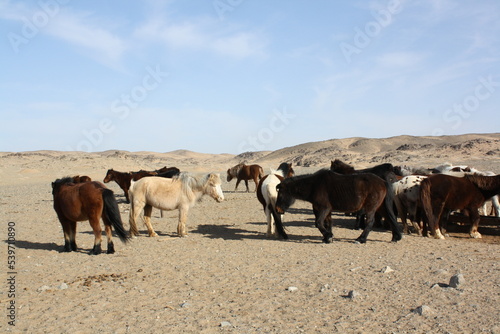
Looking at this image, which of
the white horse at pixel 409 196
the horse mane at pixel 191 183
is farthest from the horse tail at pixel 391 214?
the horse mane at pixel 191 183

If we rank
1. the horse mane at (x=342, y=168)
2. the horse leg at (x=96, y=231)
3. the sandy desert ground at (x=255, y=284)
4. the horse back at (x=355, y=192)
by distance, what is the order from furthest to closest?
1. the horse mane at (x=342, y=168)
2. the horse back at (x=355, y=192)
3. the horse leg at (x=96, y=231)
4. the sandy desert ground at (x=255, y=284)

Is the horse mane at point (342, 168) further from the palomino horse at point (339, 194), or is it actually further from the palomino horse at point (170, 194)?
the palomino horse at point (170, 194)

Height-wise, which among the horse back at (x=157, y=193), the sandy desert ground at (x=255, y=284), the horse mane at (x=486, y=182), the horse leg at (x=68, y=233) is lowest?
the sandy desert ground at (x=255, y=284)

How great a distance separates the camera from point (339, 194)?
9.70 meters

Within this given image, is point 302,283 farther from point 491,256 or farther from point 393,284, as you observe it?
point 491,256

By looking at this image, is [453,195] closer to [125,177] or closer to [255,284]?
[255,284]

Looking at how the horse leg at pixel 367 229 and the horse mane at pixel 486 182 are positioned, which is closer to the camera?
the horse leg at pixel 367 229

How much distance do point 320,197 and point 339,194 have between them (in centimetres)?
46

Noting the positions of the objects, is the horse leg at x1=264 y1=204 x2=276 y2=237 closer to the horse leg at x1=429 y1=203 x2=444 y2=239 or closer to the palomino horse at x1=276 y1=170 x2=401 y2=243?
the palomino horse at x1=276 y1=170 x2=401 y2=243

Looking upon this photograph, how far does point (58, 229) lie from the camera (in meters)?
12.4

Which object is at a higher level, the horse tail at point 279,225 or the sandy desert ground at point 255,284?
the horse tail at point 279,225

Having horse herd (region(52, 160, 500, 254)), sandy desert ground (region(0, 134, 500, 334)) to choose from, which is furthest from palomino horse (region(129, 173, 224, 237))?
sandy desert ground (region(0, 134, 500, 334))

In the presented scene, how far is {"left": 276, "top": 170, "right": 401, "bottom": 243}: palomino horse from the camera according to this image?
962 cm

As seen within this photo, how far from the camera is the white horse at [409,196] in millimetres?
10742
